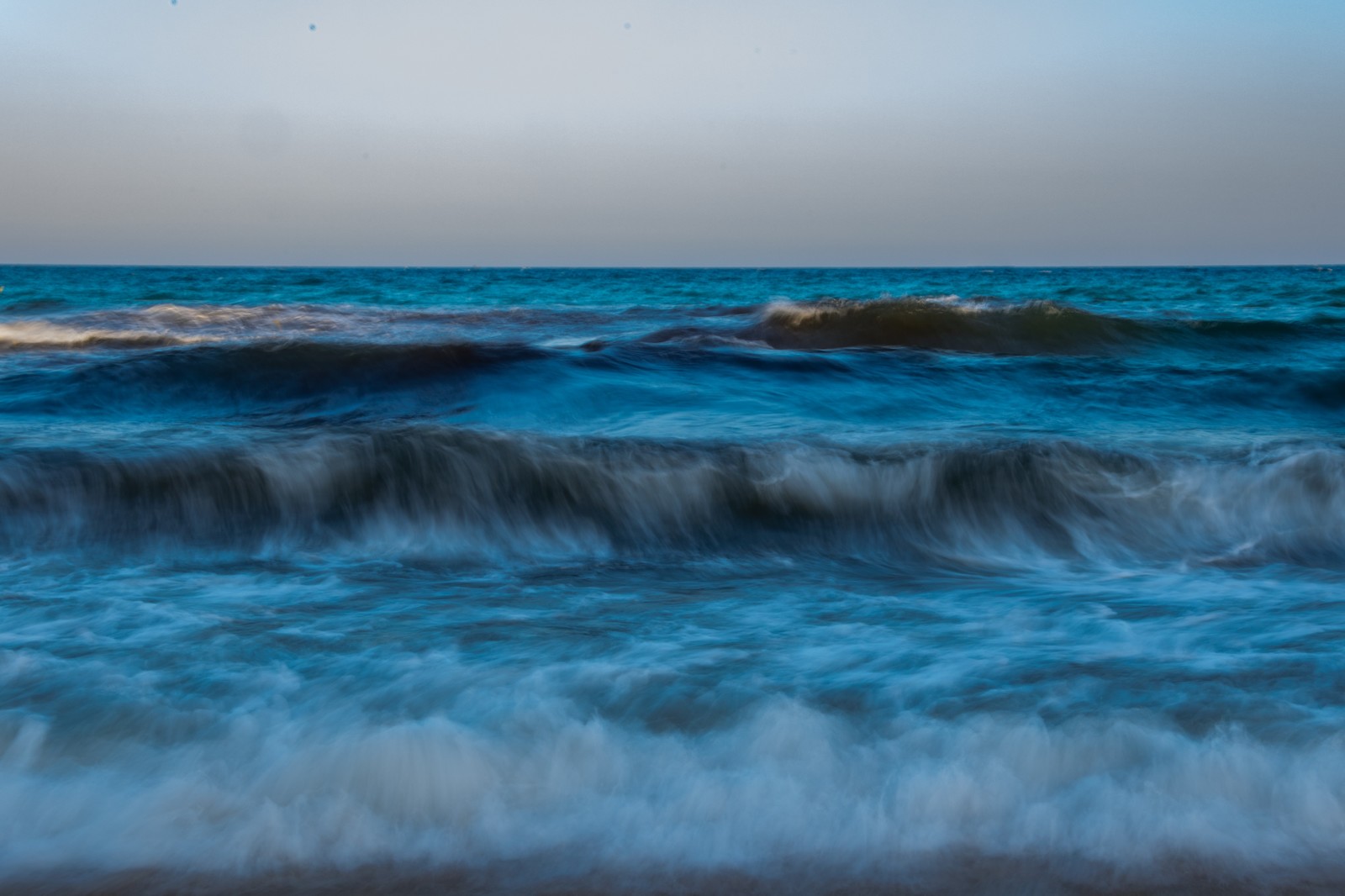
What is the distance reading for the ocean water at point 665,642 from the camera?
2.08 meters

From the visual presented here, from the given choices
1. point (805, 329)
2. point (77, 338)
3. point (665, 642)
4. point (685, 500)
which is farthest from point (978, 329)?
point (77, 338)

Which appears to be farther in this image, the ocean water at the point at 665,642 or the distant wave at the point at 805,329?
the distant wave at the point at 805,329

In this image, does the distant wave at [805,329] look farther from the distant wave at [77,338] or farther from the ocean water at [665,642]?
the ocean water at [665,642]

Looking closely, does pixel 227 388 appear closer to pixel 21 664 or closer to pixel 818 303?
pixel 21 664

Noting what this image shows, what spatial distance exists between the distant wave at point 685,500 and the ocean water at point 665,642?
2 cm

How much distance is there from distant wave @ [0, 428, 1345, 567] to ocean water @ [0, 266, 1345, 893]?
2 centimetres

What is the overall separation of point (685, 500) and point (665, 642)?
74.4 inches

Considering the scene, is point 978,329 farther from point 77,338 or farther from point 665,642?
point 77,338

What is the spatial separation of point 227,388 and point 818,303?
9291mm

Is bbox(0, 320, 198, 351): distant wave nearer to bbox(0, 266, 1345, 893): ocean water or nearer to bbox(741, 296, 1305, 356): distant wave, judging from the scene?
bbox(0, 266, 1345, 893): ocean water

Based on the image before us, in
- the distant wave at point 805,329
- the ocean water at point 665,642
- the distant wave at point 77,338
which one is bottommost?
the ocean water at point 665,642

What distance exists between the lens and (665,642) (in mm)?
3229

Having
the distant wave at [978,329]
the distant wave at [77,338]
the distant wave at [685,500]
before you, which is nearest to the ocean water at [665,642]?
the distant wave at [685,500]

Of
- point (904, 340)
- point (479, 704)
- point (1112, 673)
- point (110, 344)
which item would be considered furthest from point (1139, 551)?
point (110, 344)
